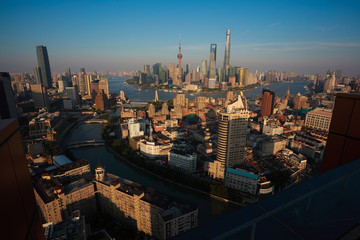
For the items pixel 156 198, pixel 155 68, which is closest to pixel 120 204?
pixel 156 198

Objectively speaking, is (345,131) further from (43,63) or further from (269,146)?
(43,63)

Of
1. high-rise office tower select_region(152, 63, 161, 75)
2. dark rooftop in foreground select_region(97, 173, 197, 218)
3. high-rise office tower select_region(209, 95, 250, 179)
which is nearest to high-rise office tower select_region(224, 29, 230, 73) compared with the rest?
high-rise office tower select_region(152, 63, 161, 75)

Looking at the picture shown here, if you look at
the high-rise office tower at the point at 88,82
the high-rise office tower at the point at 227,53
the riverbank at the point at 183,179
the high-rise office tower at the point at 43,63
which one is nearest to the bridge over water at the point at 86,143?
the riverbank at the point at 183,179

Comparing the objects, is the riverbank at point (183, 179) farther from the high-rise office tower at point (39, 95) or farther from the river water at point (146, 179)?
the high-rise office tower at point (39, 95)

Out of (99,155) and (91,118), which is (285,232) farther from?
(91,118)

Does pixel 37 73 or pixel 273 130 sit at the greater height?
pixel 37 73

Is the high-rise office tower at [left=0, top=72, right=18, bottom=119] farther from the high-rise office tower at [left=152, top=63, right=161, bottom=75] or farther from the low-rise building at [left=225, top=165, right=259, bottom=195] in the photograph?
the high-rise office tower at [left=152, top=63, right=161, bottom=75]
